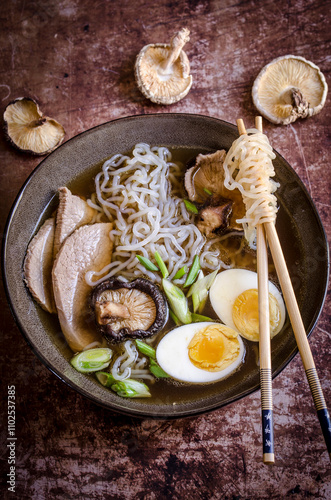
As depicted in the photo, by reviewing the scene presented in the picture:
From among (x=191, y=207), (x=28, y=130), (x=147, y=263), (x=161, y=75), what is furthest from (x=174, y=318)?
(x=161, y=75)

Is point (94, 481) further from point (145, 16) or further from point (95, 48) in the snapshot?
point (145, 16)

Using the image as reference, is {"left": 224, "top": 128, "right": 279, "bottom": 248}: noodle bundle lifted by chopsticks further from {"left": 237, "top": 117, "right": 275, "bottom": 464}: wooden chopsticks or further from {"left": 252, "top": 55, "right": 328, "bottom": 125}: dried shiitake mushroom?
{"left": 252, "top": 55, "right": 328, "bottom": 125}: dried shiitake mushroom

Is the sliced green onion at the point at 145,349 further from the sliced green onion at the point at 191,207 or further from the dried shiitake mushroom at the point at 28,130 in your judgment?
the dried shiitake mushroom at the point at 28,130

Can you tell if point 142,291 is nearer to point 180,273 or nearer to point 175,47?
point 180,273

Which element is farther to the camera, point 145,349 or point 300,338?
point 145,349

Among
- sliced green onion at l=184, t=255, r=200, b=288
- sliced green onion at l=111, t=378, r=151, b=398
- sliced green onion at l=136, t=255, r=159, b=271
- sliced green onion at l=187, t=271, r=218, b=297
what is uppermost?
sliced green onion at l=136, t=255, r=159, b=271

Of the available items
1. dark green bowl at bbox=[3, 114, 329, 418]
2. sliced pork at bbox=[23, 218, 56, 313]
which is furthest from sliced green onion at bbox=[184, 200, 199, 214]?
sliced pork at bbox=[23, 218, 56, 313]

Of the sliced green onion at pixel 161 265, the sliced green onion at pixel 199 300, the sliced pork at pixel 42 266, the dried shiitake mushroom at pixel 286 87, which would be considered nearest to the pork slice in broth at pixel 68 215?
the sliced pork at pixel 42 266
